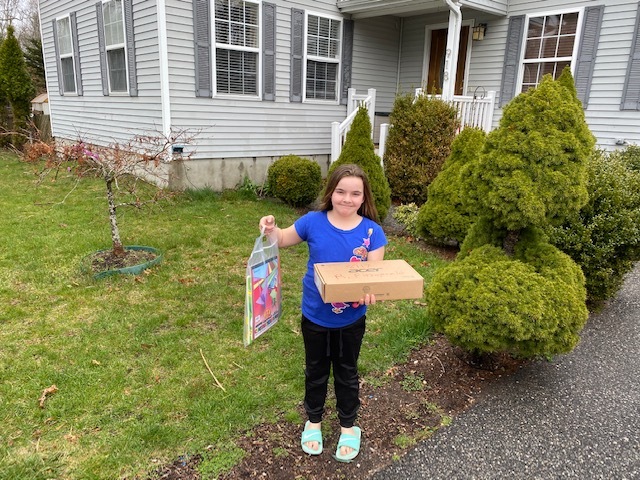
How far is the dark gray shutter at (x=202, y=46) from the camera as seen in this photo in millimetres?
7367

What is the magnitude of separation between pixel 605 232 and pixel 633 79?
18.4ft

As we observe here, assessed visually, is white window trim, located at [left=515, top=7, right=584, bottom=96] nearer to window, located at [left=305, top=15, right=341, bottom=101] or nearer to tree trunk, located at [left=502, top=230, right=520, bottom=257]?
window, located at [left=305, top=15, right=341, bottom=101]

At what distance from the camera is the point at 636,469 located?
2301 mm

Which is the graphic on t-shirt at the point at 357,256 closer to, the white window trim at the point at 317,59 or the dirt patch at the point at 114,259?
the dirt patch at the point at 114,259

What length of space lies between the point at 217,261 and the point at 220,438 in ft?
9.44

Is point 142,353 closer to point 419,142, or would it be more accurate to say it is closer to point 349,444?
point 349,444

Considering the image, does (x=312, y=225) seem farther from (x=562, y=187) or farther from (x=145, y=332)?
(x=145, y=332)

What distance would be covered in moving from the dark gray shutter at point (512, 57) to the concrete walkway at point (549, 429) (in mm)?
7177

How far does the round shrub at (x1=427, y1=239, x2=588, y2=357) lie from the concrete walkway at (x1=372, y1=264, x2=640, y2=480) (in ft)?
1.12

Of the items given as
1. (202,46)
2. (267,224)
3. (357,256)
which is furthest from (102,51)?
(357,256)

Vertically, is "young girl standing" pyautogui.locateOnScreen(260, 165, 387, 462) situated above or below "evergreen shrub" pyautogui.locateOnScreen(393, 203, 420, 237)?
above

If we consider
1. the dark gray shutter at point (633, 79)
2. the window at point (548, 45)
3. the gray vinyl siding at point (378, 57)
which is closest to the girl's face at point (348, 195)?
the window at point (548, 45)

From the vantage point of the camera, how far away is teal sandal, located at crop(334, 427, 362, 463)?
230 cm

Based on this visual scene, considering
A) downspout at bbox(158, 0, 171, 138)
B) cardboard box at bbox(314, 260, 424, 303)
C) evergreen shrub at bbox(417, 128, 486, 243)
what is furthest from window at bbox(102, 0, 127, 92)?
cardboard box at bbox(314, 260, 424, 303)
